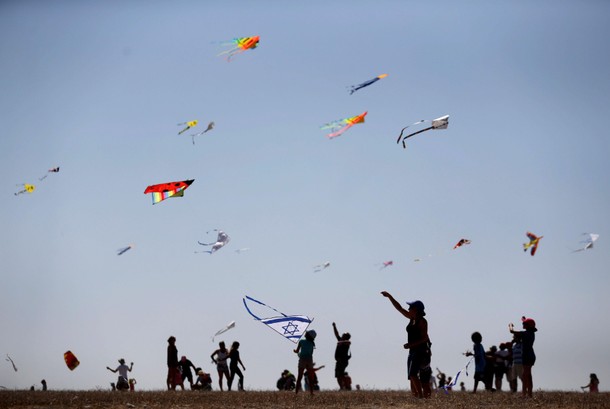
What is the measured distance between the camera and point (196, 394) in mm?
21047

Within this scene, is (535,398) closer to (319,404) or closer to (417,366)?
(417,366)

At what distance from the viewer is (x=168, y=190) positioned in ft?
79.2

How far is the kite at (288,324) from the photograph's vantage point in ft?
71.3

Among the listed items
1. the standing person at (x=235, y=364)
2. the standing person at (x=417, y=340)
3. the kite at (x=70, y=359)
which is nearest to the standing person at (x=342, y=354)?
the standing person at (x=235, y=364)

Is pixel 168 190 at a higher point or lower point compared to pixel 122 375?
higher

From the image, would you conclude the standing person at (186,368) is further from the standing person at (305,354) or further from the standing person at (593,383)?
the standing person at (593,383)

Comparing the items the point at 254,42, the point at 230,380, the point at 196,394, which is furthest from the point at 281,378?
the point at 254,42

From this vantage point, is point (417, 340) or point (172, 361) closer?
point (417, 340)

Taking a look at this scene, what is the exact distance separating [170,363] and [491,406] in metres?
11.1

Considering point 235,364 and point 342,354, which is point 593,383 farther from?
point 235,364

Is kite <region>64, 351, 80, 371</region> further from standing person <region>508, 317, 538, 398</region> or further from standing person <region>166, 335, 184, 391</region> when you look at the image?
standing person <region>508, 317, 538, 398</region>

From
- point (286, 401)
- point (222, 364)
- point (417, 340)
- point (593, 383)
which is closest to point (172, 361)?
point (222, 364)

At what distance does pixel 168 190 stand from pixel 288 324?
17.1ft

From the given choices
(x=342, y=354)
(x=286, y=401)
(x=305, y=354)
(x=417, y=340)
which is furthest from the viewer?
(x=342, y=354)
